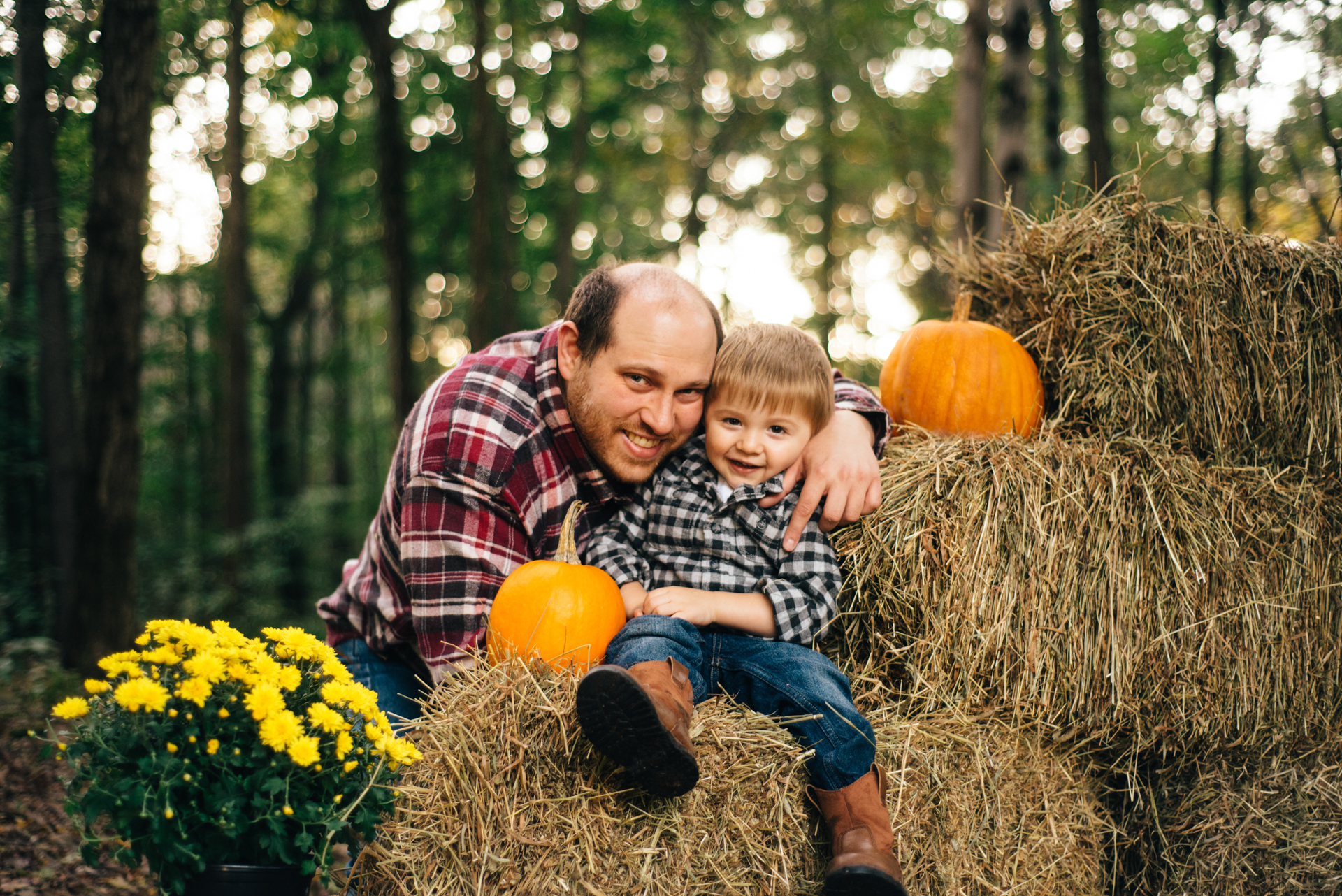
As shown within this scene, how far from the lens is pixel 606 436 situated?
267 cm

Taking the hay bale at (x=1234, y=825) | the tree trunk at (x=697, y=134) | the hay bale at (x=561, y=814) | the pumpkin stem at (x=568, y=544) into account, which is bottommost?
the hay bale at (x=1234, y=825)

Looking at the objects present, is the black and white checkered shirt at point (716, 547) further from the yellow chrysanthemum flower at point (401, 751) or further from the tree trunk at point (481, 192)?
the tree trunk at point (481, 192)

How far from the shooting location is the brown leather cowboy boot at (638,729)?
1744mm

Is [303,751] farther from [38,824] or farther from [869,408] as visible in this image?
[38,824]

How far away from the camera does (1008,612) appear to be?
251 cm

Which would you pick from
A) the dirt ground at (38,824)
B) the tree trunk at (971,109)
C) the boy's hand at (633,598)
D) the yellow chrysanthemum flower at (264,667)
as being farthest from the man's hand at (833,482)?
the tree trunk at (971,109)

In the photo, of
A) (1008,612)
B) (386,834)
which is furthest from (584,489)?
(1008,612)

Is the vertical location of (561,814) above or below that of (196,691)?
below

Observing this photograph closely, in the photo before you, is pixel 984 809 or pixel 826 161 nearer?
pixel 984 809

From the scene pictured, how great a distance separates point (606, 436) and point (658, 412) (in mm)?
205

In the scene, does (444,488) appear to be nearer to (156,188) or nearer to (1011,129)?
(1011,129)

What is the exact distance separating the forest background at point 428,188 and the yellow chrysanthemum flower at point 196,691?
331 cm

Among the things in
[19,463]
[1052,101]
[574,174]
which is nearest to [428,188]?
[574,174]

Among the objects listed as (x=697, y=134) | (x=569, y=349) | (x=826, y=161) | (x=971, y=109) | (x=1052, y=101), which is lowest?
(x=569, y=349)
